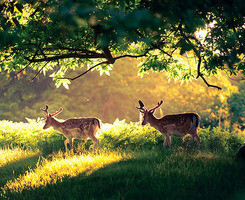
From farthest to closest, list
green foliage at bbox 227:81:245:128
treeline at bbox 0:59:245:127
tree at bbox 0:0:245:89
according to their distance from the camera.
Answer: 1. treeline at bbox 0:59:245:127
2. green foliage at bbox 227:81:245:128
3. tree at bbox 0:0:245:89

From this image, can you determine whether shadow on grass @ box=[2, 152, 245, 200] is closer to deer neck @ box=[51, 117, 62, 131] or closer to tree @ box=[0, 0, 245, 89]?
tree @ box=[0, 0, 245, 89]

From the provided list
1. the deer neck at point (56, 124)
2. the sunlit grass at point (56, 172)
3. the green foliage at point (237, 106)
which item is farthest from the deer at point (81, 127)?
the green foliage at point (237, 106)

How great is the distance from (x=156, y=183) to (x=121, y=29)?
2931mm

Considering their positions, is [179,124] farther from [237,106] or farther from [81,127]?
[237,106]

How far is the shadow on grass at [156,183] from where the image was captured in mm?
5043

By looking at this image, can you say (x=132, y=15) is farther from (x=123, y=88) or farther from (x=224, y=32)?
(x=123, y=88)

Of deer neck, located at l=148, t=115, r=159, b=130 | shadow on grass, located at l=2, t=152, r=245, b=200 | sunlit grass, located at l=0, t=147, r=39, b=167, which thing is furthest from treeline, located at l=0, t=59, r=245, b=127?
shadow on grass, located at l=2, t=152, r=245, b=200

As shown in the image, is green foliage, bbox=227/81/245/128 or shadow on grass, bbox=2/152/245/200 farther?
green foliage, bbox=227/81/245/128

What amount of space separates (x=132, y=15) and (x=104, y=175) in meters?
3.56

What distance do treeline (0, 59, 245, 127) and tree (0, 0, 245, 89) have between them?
507 inches

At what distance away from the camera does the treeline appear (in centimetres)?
2236

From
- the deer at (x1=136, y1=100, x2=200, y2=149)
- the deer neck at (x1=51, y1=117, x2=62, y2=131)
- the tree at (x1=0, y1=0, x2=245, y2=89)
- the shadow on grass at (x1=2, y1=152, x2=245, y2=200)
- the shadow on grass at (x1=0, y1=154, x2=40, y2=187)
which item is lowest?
the shadow on grass at (x1=2, y1=152, x2=245, y2=200)

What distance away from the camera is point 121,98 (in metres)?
23.7

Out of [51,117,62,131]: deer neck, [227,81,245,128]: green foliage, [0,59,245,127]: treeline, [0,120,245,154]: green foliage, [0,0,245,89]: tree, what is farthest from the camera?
[0,59,245,127]: treeline
